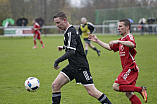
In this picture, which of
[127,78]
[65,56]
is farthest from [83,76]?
[127,78]

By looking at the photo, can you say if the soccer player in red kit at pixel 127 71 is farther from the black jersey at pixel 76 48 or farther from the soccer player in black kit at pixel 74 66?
the black jersey at pixel 76 48

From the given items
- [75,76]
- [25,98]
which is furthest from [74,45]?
[25,98]

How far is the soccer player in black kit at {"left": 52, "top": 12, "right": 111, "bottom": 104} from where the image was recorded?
15.1 ft

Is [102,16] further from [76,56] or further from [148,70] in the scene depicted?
[76,56]

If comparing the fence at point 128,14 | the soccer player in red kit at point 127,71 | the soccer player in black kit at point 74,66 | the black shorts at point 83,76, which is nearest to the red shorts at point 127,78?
the soccer player in red kit at point 127,71

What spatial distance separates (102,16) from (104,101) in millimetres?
41539

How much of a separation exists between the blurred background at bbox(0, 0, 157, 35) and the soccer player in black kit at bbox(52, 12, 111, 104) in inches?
1356

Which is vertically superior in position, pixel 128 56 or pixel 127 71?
pixel 128 56

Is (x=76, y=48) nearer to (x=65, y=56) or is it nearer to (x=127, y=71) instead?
(x=65, y=56)

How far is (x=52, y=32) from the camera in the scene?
4300cm

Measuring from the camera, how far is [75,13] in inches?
1950

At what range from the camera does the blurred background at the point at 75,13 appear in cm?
4100

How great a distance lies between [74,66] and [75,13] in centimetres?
4540

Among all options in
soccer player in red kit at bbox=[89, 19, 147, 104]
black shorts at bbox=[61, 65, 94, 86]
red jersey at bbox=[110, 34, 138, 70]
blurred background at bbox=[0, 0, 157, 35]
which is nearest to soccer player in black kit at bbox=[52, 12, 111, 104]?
black shorts at bbox=[61, 65, 94, 86]
